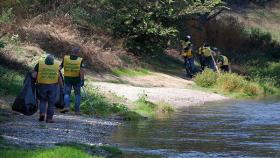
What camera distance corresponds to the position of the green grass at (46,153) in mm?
11602

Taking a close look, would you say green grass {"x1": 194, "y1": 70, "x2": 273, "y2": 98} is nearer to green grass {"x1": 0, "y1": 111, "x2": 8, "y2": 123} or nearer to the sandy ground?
the sandy ground

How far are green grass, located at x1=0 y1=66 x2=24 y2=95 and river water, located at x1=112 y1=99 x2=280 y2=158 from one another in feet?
14.1

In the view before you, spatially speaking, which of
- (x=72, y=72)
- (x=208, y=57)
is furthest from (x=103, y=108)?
(x=208, y=57)

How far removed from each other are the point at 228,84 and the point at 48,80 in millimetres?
15732

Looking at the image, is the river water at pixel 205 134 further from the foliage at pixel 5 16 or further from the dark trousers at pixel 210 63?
the dark trousers at pixel 210 63

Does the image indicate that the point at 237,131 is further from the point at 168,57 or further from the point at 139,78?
the point at 168,57

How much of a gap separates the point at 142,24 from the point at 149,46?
56.7 inches

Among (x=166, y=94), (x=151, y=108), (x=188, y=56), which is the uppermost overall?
(x=188, y=56)

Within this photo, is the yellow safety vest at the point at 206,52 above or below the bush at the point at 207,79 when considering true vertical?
above

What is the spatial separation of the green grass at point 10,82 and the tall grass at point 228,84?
1072 cm

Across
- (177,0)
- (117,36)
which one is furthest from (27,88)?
(177,0)

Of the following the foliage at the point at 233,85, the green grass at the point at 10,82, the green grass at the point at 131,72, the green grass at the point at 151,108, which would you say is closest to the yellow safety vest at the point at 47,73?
the green grass at the point at 10,82

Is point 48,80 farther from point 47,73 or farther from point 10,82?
point 10,82

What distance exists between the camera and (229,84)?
31.3m
